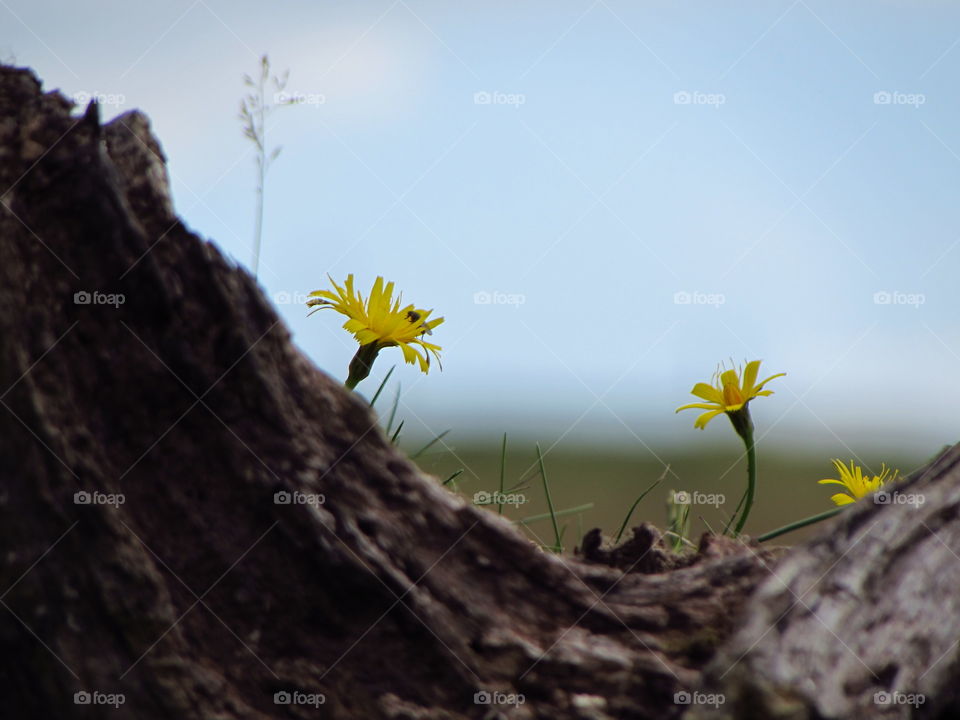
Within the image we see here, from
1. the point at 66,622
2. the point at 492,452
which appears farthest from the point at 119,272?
the point at 492,452

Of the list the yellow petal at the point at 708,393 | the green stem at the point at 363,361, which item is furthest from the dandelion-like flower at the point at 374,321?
the yellow petal at the point at 708,393

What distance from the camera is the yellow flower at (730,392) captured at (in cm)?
267

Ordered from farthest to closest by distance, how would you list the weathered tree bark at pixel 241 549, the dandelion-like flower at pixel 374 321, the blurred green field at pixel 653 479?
the blurred green field at pixel 653 479, the dandelion-like flower at pixel 374 321, the weathered tree bark at pixel 241 549

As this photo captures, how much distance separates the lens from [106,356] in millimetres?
1729

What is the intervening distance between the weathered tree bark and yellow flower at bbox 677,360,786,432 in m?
0.85

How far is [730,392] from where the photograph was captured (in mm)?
2693

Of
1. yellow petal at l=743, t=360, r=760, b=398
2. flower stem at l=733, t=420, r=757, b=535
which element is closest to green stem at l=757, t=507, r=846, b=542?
flower stem at l=733, t=420, r=757, b=535

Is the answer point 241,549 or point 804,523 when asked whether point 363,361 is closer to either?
point 241,549

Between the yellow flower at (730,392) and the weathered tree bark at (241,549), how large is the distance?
2.80 feet

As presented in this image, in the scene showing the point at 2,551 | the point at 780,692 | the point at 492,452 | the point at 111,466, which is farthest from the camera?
the point at 492,452

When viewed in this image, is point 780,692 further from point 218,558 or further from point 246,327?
point 246,327

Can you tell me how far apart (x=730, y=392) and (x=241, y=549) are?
163cm

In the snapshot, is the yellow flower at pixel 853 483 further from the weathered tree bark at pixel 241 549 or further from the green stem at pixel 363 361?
the green stem at pixel 363 361

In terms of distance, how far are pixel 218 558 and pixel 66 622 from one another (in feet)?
0.95
